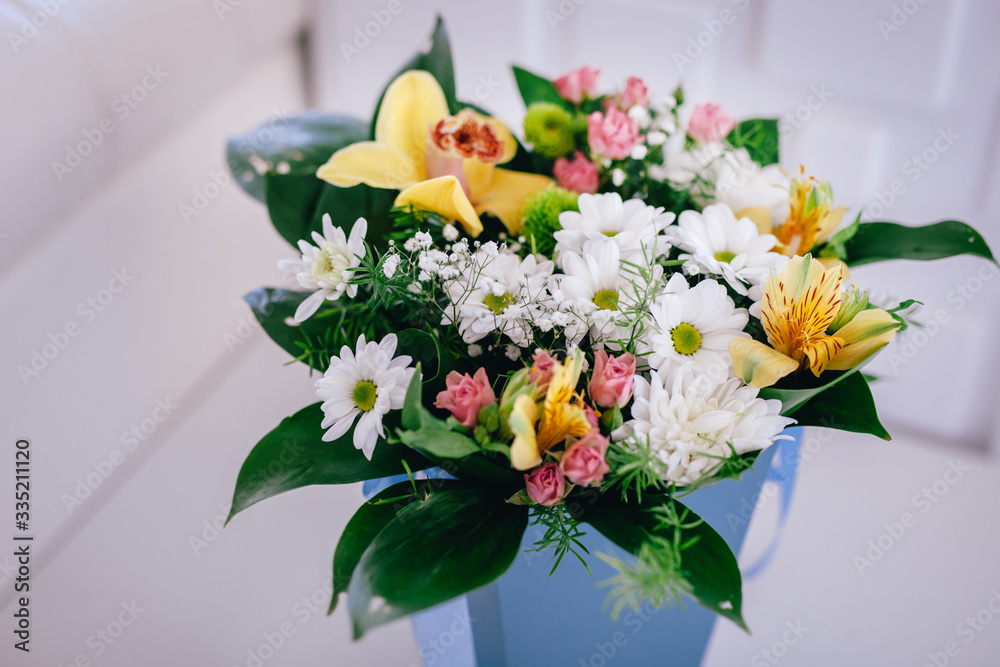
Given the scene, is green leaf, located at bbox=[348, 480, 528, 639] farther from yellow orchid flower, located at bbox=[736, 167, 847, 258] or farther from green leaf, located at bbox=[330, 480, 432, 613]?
yellow orchid flower, located at bbox=[736, 167, 847, 258]

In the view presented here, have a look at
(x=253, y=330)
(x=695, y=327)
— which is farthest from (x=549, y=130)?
(x=253, y=330)

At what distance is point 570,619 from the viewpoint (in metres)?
0.49

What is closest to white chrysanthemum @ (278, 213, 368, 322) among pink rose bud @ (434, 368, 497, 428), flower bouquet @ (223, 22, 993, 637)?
flower bouquet @ (223, 22, 993, 637)

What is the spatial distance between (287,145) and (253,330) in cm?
38

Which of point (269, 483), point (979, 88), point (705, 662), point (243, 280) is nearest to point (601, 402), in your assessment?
point (269, 483)

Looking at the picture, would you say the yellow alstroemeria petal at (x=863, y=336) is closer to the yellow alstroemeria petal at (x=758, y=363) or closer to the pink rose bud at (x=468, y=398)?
the yellow alstroemeria petal at (x=758, y=363)

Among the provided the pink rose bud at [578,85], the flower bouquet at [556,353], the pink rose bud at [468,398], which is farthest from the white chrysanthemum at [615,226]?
the pink rose bud at [578,85]

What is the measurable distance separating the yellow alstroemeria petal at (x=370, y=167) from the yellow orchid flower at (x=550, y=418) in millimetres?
250

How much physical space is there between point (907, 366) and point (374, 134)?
71 cm

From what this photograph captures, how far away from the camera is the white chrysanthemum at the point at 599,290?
413mm

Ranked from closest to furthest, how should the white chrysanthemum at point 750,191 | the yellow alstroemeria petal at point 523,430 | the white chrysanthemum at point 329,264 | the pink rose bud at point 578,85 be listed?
the yellow alstroemeria petal at point 523,430 → the white chrysanthemum at point 329,264 → the white chrysanthemum at point 750,191 → the pink rose bud at point 578,85

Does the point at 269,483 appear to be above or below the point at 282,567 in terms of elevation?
above

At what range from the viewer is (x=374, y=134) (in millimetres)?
651

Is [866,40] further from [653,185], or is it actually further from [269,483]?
[269,483]
